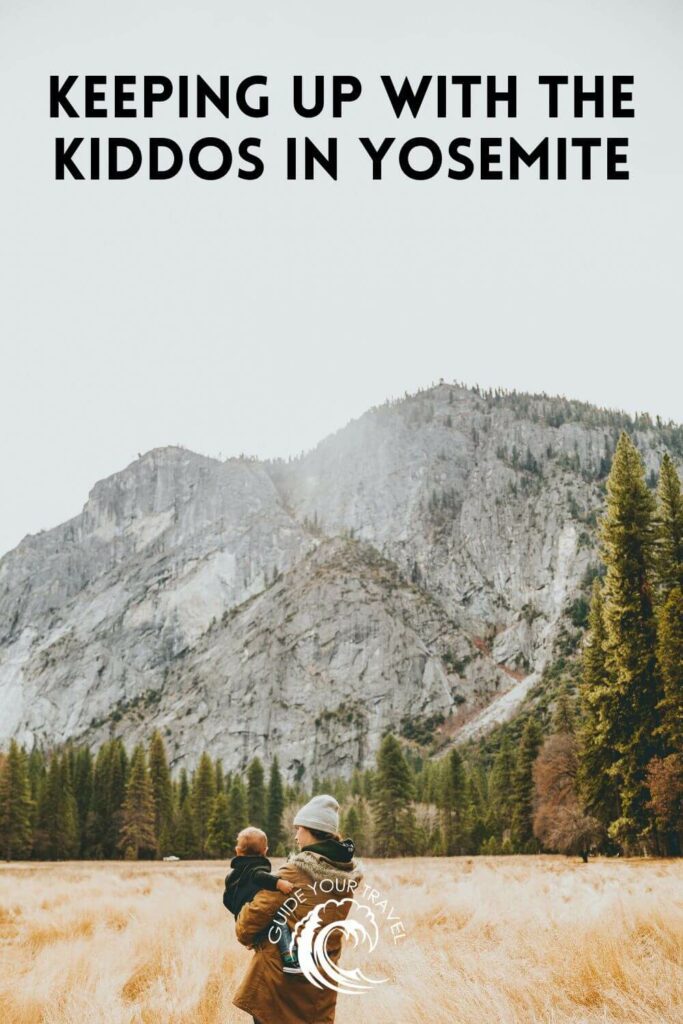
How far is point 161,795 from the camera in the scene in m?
79.4

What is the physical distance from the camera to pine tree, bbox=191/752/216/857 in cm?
7769

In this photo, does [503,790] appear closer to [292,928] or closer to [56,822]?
[56,822]

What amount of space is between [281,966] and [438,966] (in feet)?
10.0

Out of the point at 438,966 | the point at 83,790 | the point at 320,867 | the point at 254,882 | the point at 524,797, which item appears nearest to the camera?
the point at 320,867

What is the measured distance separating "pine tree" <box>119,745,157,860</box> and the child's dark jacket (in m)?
73.2

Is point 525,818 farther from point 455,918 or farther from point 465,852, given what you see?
point 455,918

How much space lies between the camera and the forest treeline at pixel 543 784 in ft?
82.3

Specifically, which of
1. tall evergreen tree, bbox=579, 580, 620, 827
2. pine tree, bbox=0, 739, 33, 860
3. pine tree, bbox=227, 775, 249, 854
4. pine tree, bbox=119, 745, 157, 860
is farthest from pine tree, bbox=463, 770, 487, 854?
tall evergreen tree, bbox=579, 580, 620, 827

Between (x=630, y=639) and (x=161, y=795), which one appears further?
(x=161, y=795)

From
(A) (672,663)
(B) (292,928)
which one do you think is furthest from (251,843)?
(A) (672,663)

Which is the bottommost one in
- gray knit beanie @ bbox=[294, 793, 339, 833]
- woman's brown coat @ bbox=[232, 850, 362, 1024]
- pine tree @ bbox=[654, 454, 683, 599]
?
woman's brown coat @ bbox=[232, 850, 362, 1024]

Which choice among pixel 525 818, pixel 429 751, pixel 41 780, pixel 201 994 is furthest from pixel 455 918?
pixel 429 751

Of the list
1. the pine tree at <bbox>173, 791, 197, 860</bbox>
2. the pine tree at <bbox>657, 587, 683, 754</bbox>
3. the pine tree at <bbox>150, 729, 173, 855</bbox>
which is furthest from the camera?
the pine tree at <bbox>150, 729, 173, 855</bbox>

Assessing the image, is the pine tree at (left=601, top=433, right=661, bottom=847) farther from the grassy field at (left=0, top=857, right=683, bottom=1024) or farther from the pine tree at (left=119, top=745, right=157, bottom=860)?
the pine tree at (left=119, top=745, right=157, bottom=860)
